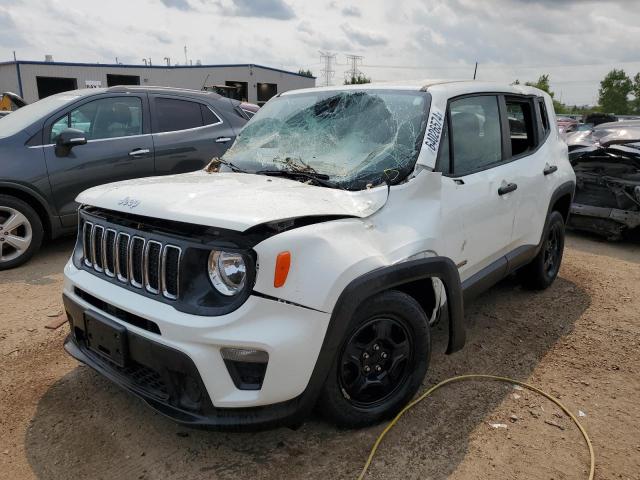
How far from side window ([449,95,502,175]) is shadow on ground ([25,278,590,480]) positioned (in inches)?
54.6

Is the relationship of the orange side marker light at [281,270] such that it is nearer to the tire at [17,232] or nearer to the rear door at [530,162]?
the rear door at [530,162]

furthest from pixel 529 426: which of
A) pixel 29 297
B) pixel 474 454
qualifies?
pixel 29 297

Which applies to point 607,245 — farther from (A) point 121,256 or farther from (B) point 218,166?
(A) point 121,256

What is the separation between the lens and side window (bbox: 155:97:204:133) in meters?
6.04

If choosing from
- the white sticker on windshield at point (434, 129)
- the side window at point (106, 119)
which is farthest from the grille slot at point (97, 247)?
the side window at point (106, 119)

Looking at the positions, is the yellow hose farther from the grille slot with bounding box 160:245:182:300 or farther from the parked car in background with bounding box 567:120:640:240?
the parked car in background with bounding box 567:120:640:240

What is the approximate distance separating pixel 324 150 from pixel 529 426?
76.7 inches

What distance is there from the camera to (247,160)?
3.38 metres

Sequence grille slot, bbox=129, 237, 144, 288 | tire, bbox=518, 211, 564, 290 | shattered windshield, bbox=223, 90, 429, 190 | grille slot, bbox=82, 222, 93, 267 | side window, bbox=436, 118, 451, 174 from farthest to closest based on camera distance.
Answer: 1. tire, bbox=518, 211, 564, 290
2. side window, bbox=436, 118, 451, 174
3. shattered windshield, bbox=223, 90, 429, 190
4. grille slot, bbox=82, 222, 93, 267
5. grille slot, bbox=129, 237, 144, 288

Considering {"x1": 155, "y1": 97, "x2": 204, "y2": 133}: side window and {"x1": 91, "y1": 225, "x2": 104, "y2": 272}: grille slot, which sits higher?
{"x1": 155, "y1": 97, "x2": 204, "y2": 133}: side window

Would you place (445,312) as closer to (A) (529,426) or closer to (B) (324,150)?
(A) (529,426)

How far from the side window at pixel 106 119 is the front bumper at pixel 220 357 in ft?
12.6

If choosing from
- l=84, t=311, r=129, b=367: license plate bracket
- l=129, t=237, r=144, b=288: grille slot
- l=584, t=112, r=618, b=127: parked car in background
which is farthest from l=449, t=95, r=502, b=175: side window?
l=584, t=112, r=618, b=127: parked car in background

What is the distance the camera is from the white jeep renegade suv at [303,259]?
7.02ft
